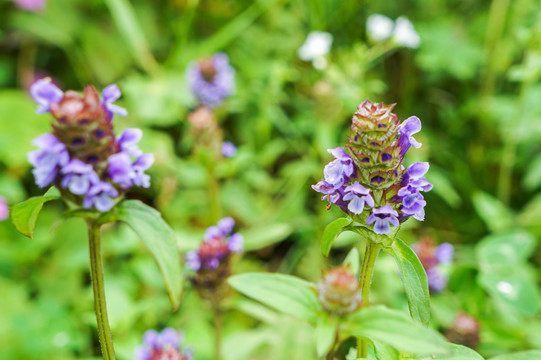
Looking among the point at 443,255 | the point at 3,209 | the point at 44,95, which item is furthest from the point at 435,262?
the point at 3,209

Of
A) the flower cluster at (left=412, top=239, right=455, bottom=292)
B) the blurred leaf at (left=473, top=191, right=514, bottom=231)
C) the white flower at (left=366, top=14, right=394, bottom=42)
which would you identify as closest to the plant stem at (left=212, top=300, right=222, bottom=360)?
the flower cluster at (left=412, top=239, right=455, bottom=292)

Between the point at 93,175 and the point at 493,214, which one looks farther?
the point at 493,214

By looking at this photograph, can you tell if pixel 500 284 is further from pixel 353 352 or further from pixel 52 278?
pixel 52 278

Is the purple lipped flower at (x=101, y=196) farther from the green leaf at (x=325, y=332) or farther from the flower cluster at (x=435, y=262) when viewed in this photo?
the flower cluster at (x=435, y=262)

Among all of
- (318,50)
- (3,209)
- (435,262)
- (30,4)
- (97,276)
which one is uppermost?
(30,4)

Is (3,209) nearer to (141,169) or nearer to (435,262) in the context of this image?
(141,169)

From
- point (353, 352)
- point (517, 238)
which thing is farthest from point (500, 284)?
point (353, 352)

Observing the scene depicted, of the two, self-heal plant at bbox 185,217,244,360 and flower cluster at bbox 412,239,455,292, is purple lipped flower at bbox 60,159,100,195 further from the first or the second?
flower cluster at bbox 412,239,455,292
